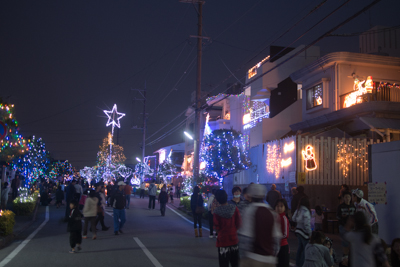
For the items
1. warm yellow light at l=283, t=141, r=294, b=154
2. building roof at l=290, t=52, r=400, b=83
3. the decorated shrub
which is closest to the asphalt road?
the decorated shrub

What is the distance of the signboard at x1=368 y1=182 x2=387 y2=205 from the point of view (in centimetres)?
1111

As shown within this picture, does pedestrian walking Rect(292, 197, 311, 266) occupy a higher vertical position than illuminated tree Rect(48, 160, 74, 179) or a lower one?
lower

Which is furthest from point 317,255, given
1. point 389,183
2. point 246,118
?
point 246,118

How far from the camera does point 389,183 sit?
11.1 m

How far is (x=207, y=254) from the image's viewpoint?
1091 centimetres

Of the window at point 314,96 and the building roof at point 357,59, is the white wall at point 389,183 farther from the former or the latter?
the window at point 314,96

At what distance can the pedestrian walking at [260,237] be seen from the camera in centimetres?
505

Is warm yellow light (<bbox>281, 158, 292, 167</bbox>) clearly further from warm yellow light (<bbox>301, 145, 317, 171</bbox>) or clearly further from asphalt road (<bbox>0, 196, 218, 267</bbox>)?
asphalt road (<bbox>0, 196, 218, 267</bbox>)

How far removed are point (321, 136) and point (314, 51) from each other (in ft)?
44.5

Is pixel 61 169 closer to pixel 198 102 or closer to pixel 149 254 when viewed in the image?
pixel 198 102

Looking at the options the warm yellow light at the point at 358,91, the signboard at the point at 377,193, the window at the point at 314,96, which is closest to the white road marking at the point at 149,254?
the signboard at the point at 377,193

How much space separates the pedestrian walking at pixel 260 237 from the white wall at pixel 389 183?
270 inches

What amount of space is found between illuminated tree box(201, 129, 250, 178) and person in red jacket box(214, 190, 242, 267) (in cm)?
1788

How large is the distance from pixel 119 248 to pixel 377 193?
296 inches
